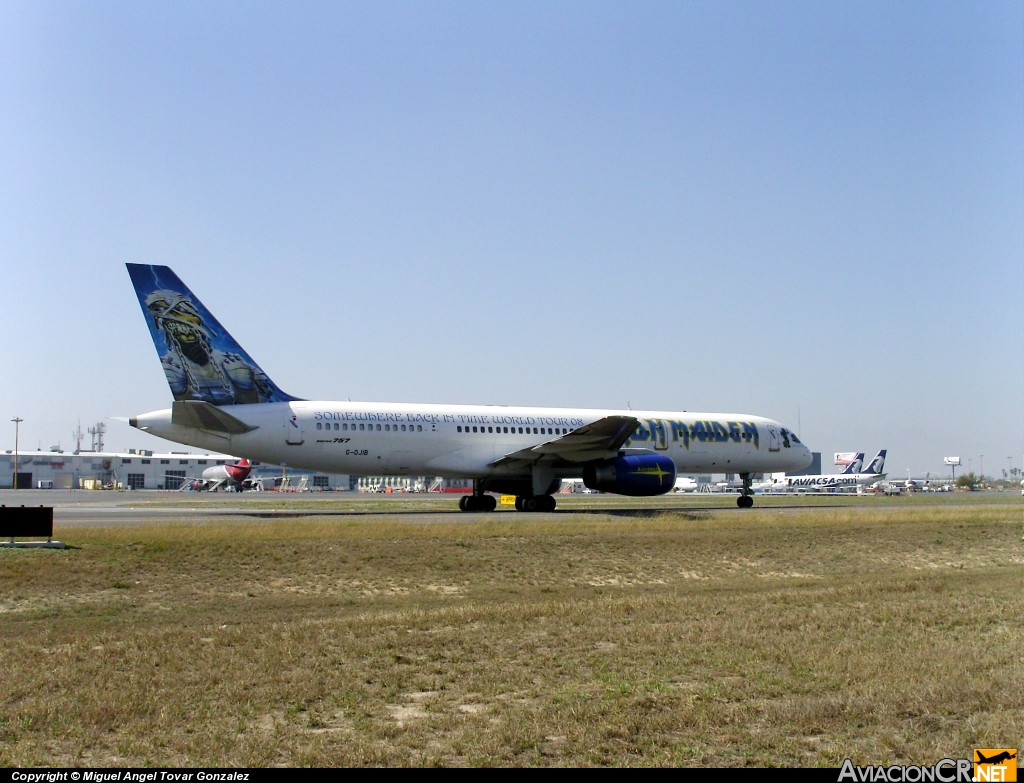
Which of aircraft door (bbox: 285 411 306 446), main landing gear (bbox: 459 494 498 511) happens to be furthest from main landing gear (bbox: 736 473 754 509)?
aircraft door (bbox: 285 411 306 446)

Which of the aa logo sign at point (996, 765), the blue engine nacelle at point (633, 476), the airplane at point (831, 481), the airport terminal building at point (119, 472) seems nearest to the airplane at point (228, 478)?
the airport terminal building at point (119, 472)

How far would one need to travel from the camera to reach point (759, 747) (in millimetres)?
6648

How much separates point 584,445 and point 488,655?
24250 mm

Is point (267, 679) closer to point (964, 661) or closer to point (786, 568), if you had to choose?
point (964, 661)

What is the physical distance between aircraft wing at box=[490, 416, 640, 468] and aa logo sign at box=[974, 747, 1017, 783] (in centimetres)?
2617

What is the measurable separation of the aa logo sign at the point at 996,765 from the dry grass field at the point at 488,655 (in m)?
0.28

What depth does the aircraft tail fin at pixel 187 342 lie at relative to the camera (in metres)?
30.7

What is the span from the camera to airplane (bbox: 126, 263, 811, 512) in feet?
101

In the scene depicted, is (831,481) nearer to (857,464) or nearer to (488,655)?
(857,464)

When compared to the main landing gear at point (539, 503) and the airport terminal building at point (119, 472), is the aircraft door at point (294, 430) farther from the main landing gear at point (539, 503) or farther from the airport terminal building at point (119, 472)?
the airport terminal building at point (119, 472)

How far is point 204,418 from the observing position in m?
30.5

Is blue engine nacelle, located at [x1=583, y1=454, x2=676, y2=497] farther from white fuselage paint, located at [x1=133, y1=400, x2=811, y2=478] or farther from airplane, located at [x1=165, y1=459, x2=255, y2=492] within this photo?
airplane, located at [x1=165, y1=459, x2=255, y2=492]

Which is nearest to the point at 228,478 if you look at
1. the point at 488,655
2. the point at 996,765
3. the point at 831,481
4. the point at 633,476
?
the point at 831,481

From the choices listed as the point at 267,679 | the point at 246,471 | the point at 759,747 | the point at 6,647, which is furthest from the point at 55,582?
the point at 246,471
